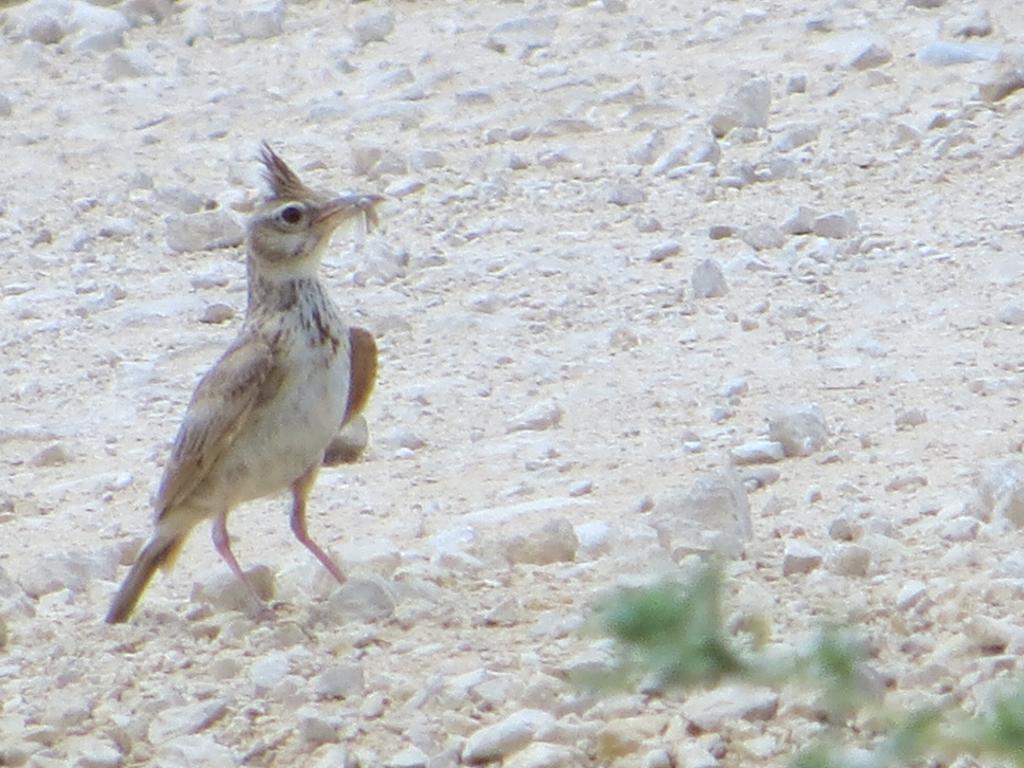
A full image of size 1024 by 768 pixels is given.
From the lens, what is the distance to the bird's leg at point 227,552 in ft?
19.2

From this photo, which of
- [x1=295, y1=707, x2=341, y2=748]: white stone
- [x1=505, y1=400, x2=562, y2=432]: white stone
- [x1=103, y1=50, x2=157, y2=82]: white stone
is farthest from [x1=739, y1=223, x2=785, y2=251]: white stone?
[x1=103, y1=50, x2=157, y2=82]: white stone

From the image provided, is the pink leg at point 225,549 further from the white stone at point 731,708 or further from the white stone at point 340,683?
the white stone at point 731,708

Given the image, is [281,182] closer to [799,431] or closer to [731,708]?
[799,431]

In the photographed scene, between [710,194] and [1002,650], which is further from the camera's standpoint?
[710,194]

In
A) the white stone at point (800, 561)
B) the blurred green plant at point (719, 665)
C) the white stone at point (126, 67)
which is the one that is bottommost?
the white stone at point (126, 67)

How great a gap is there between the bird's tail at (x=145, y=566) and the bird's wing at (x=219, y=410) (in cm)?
7

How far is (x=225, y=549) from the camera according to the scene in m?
6.10

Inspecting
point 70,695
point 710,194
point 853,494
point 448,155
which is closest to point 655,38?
point 448,155

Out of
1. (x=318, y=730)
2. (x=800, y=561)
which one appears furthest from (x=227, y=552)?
(x=800, y=561)

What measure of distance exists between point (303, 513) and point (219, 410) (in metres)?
0.38

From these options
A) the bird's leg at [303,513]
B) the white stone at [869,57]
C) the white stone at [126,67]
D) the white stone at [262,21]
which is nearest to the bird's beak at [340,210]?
the bird's leg at [303,513]

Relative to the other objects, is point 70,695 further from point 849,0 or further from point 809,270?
point 849,0

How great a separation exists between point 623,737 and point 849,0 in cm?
775

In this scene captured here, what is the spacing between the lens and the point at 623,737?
4.56 m
